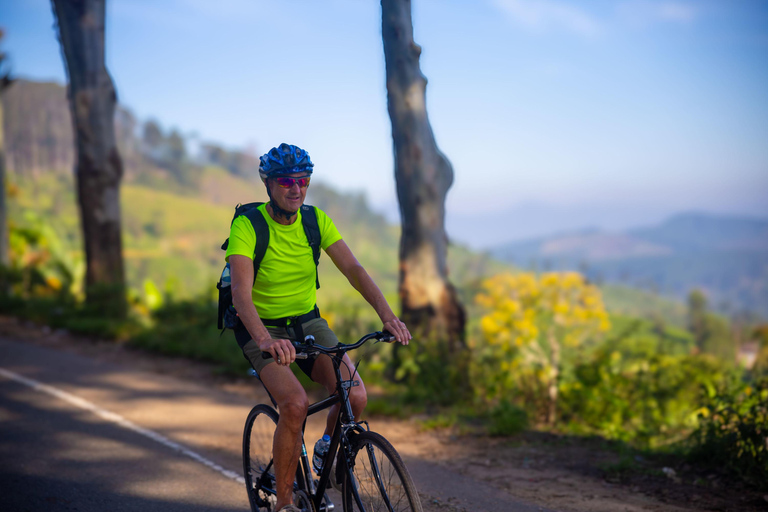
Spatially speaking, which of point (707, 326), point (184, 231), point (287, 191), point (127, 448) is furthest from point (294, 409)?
point (184, 231)

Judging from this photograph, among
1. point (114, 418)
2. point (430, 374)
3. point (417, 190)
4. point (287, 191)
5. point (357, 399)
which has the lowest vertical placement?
point (114, 418)

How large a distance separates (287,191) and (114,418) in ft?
15.3

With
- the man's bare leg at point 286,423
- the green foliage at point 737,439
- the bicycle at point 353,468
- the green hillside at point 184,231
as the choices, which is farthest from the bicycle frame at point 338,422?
the green hillside at point 184,231

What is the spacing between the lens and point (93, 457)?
556 centimetres

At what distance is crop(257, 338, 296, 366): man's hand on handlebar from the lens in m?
3.07

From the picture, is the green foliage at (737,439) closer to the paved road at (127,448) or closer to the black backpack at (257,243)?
the paved road at (127,448)

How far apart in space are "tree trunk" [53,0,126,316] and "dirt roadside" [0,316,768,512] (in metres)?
8.73

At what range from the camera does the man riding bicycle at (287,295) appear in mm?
3365

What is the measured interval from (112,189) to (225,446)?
346 inches

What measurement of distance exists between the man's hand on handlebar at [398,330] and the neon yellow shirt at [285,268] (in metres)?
0.61

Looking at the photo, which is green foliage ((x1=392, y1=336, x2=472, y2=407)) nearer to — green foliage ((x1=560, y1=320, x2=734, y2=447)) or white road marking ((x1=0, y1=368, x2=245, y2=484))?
green foliage ((x1=560, y1=320, x2=734, y2=447))

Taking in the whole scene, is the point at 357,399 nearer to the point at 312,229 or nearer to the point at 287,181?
the point at 312,229

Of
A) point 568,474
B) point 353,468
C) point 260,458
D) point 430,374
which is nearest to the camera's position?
point 353,468

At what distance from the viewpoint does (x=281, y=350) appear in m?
3.07
